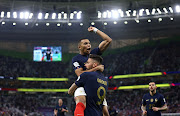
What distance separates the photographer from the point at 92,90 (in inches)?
177

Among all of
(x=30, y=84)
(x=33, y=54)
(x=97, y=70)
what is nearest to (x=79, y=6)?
(x=33, y=54)

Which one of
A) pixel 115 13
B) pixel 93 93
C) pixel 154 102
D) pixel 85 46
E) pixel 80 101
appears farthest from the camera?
pixel 115 13

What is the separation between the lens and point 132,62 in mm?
42125

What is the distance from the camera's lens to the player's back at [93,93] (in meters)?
4.45

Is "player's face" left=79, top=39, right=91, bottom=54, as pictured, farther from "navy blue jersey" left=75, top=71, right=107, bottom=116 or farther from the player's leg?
the player's leg

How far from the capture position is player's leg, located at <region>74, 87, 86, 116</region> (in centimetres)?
423

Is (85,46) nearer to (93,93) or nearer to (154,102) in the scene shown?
(93,93)

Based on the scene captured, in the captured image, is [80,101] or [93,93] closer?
[80,101]

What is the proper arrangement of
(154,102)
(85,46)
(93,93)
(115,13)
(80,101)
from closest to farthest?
(80,101)
(93,93)
(85,46)
(154,102)
(115,13)

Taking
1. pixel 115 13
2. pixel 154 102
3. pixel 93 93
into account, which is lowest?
pixel 154 102

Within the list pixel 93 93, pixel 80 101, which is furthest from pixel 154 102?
pixel 80 101

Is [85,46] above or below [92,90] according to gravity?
above

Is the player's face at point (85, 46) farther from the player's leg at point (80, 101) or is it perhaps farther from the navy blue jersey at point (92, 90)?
the player's leg at point (80, 101)

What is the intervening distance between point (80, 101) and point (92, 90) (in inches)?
12.2
